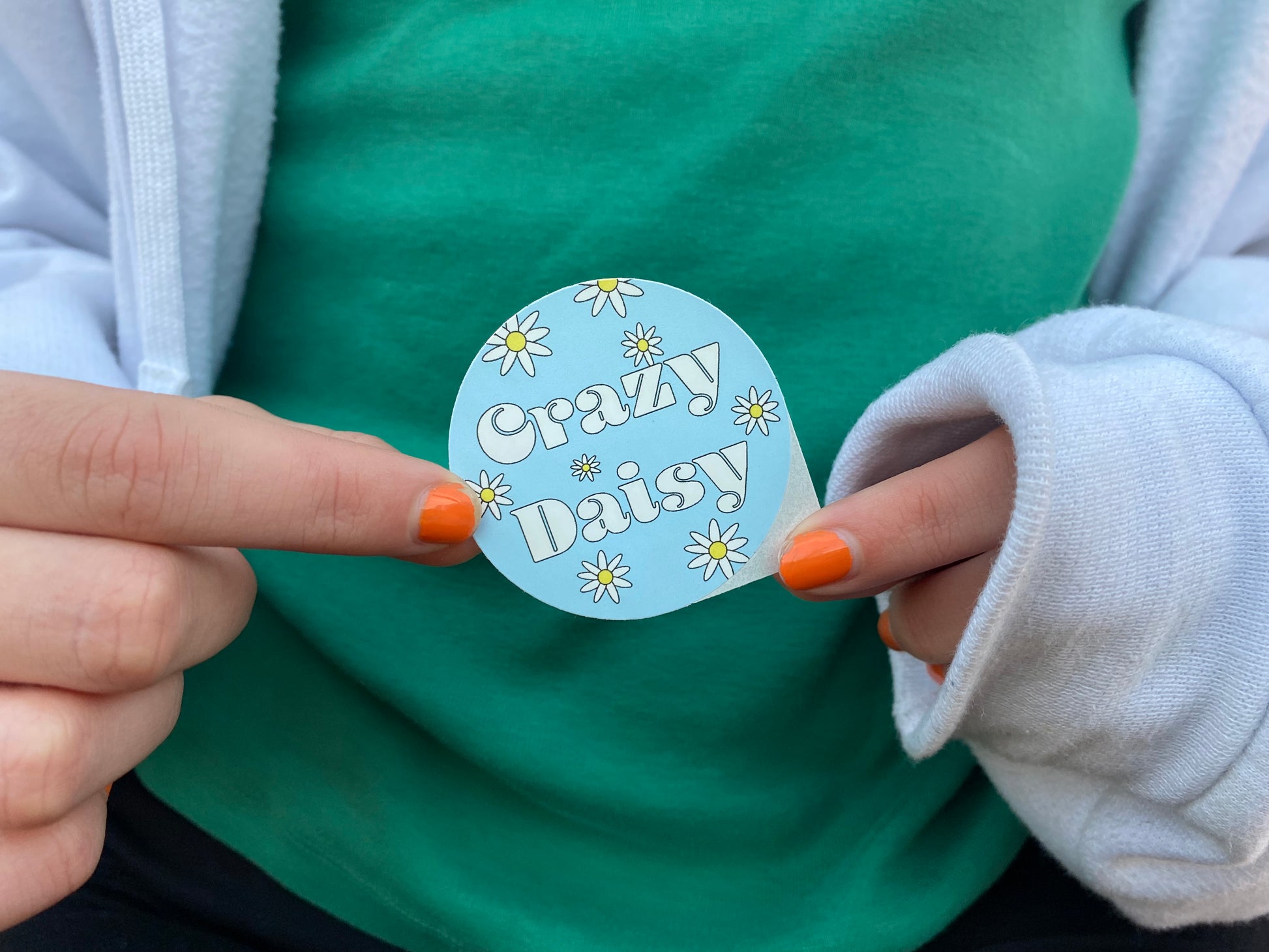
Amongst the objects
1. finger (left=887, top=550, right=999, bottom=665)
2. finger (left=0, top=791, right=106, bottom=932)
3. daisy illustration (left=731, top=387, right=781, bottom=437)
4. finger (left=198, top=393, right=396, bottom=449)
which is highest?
finger (left=198, top=393, right=396, bottom=449)

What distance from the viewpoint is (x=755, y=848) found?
0.77 metres

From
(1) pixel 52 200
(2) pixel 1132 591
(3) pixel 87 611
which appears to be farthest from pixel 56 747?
(2) pixel 1132 591

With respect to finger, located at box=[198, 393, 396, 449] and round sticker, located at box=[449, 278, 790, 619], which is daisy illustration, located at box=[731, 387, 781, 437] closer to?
round sticker, located at box=[449, 278, 790, 619]

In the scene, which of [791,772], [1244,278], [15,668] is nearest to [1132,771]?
[791,772]

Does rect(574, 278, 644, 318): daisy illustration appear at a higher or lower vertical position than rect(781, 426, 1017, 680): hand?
higher

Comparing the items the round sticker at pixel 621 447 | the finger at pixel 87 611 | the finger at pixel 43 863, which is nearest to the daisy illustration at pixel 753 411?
the round sticker at pixel 621 447

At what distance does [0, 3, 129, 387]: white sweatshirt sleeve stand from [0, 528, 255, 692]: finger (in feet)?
0.90

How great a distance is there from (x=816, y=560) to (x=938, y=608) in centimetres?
12

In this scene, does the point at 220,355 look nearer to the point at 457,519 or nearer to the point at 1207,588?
the point at 457,519

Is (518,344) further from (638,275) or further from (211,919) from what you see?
(211,919)

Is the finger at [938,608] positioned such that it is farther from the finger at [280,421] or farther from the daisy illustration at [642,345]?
the finger at [280,421]

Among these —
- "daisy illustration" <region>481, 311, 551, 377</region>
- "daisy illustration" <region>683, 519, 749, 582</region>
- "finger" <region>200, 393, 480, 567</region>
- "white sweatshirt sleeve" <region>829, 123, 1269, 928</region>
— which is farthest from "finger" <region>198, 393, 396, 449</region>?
"white sweatshirt sleeve" <region>829, 123, 1269, 928</region>

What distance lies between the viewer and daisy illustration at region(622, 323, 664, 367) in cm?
65

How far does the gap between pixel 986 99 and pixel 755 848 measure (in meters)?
0.72
